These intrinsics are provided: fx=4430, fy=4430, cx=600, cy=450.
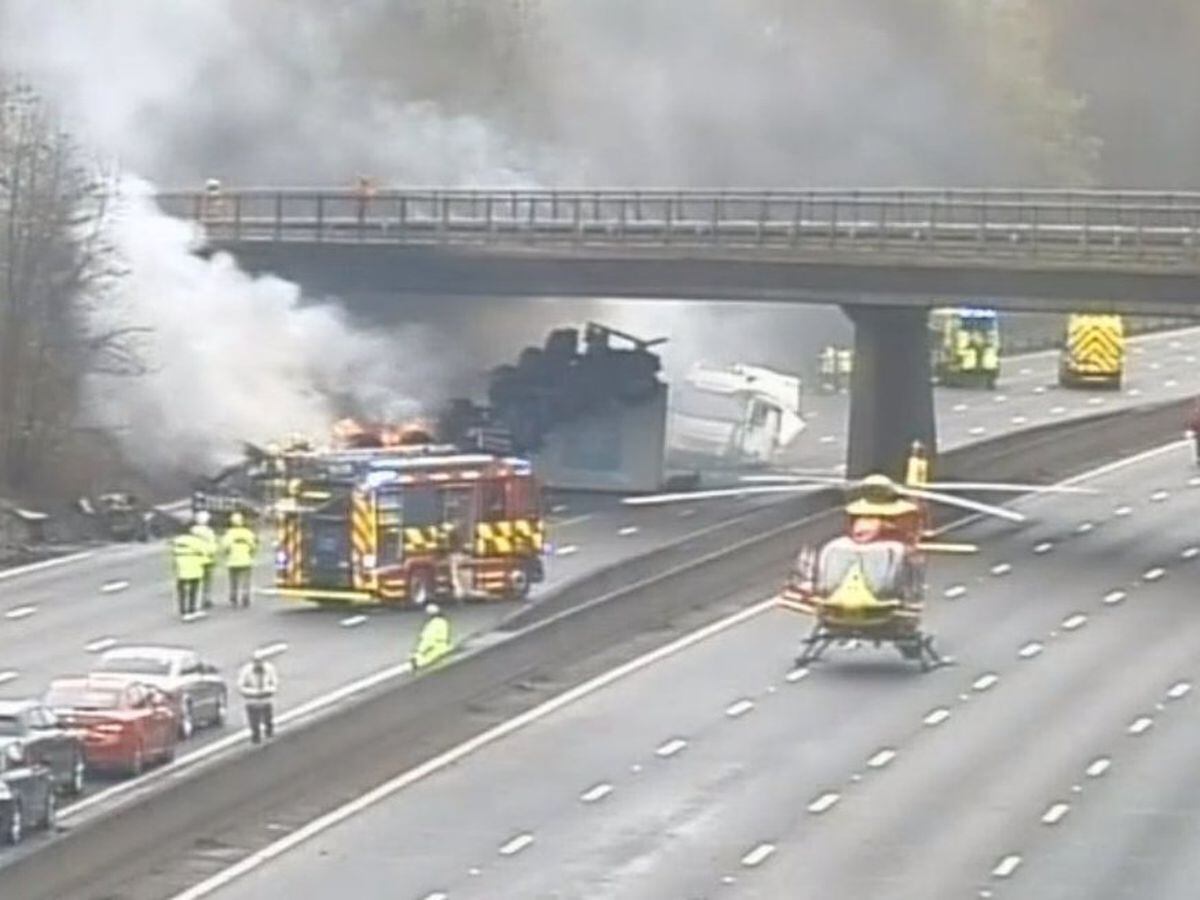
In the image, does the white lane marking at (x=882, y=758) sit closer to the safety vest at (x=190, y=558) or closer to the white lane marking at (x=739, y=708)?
the white lane marking at (x=739, y=708)

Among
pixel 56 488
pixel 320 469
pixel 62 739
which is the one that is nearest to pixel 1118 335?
pixel 56 488

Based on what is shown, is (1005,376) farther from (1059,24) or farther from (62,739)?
(62,739)

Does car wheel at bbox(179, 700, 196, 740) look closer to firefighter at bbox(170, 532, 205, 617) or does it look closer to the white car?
the white car

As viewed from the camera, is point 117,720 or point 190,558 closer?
point 117,720

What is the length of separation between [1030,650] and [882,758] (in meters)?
11.3

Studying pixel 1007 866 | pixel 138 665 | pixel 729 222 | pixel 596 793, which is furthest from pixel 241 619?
pixel 729 222

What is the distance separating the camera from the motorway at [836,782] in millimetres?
46156

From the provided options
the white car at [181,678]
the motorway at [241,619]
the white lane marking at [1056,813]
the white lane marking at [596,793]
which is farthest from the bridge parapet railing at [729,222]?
the white lane marking at [596,793]

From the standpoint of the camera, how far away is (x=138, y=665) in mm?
54062

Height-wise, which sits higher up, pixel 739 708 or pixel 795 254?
pixel 795 254

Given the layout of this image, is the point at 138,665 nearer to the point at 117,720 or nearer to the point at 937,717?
the point at 117,720

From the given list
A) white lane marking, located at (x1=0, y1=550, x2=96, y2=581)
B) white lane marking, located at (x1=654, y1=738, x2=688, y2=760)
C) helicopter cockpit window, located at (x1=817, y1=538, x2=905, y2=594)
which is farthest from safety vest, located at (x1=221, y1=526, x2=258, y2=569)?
white lane marking, located at (x1=654, y1=738, x2=688, y2=760)

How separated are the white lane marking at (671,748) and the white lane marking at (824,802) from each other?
11.2 feet

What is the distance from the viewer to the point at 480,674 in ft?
191
